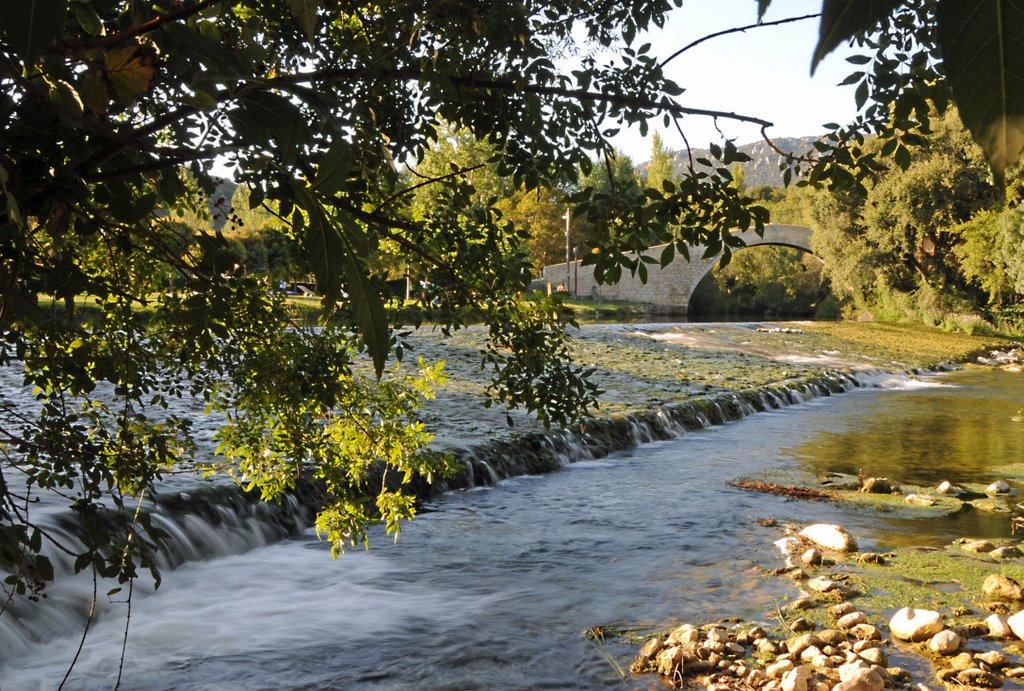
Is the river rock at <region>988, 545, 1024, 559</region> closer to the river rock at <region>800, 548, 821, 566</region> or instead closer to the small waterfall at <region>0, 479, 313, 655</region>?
→ the river rock at <region>800, 548, 821, 566</region>

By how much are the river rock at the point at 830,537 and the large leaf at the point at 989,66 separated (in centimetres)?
714

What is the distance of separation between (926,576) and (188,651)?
4.78 metres

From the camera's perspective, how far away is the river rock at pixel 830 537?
7.02 m

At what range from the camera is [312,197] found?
78cm

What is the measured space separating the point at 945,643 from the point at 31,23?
212 inches

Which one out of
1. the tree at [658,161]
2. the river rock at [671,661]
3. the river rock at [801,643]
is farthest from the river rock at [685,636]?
the tree at [658,161]

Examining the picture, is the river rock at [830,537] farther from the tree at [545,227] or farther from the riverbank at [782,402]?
the tree at [545,227]

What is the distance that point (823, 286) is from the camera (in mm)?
54031

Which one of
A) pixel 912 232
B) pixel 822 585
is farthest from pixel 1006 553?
pixel 912 232

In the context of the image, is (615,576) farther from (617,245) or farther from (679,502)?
(617,245)

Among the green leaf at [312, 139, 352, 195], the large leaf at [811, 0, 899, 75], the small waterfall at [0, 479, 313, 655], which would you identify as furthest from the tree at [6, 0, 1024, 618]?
the small waterfall at [0, 479, 313, 655]

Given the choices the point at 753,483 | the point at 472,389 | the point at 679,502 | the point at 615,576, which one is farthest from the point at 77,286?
the point at 472,389

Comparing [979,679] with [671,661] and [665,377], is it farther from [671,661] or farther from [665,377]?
[665,377]

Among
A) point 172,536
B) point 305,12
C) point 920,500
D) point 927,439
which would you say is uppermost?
point 305,12
